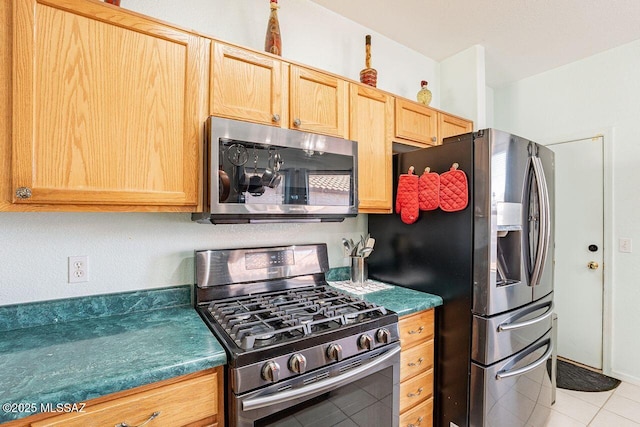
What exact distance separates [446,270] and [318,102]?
119cm

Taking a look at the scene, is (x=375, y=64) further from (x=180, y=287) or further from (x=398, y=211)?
(x=180, y=287)

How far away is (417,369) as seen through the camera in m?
1.65

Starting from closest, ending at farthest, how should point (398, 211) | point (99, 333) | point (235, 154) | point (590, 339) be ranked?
point (99, 333), point (235, 154), point (398, 211), point (590, 339)

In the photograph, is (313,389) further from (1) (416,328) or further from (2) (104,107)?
(2) (104,107)

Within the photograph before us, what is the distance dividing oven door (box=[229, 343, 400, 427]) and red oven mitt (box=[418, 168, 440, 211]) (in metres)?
0.81

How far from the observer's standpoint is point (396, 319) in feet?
4.68

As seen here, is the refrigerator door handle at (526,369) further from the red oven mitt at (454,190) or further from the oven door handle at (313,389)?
the red oven mitt at (454,190)

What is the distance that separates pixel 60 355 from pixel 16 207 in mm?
516

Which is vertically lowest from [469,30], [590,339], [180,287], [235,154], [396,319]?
[590,339]

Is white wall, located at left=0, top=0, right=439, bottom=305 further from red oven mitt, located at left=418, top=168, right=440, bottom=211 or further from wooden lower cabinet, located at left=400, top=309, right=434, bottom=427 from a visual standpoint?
wooden lower cabinet, located at left=400, top=309, right=434, bottom=427

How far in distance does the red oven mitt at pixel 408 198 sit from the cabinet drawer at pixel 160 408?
1.36 m

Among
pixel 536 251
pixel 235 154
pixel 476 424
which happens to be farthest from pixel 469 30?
pixel 476 424

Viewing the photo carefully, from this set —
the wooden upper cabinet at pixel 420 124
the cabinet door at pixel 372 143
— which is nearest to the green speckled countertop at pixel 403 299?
the cabinet door at pixel 372 143

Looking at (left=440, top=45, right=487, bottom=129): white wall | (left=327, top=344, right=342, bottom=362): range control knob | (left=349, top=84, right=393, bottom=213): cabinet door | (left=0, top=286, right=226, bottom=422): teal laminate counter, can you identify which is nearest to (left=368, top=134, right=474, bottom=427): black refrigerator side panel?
(left=349, top=84, right=393, bottom=213): cabinet door
